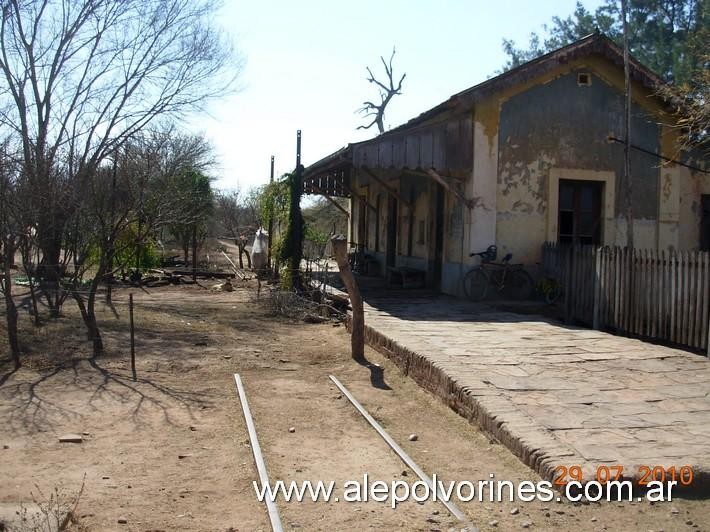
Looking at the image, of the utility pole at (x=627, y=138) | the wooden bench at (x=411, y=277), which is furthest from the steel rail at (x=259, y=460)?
the wooden bench at (x=411, y=277)

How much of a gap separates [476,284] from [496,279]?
0.41 m

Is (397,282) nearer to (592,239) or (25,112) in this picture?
(592,239)

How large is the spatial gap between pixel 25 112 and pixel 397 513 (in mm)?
18040

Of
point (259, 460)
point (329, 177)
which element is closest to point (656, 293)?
point (259, 460)

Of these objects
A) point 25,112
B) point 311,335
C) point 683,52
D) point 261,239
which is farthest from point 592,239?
point 683,52

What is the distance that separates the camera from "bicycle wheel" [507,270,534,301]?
1513 cm

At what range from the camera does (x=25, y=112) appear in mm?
19484

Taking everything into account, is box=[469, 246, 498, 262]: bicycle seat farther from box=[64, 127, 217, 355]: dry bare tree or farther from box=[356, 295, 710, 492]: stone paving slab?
box=[64, 127, 217, 355]: dry bare tree

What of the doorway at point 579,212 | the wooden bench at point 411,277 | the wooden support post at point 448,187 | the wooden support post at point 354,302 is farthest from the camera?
the wooden bench at point 411,277

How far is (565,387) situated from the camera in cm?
765

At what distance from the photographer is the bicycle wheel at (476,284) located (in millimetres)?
15086

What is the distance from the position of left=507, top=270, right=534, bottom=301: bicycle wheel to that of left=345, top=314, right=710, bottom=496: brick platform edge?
20.3 feet

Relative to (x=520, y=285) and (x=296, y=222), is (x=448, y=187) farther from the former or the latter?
(x=296, y=222)
